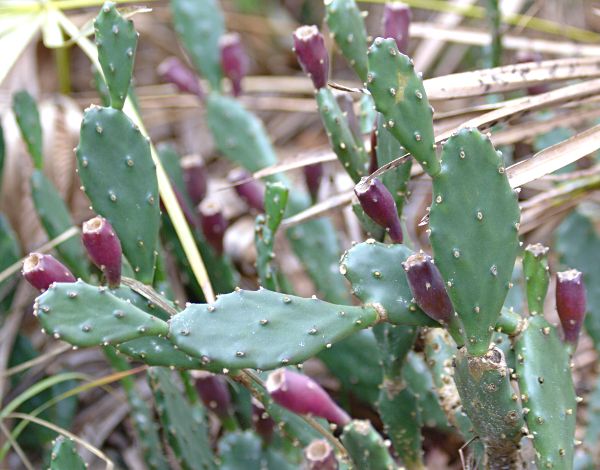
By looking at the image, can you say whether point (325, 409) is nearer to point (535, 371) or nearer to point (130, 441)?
point (535, 371)

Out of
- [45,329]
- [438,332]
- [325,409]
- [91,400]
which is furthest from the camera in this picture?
[91,400]

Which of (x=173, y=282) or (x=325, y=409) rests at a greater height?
(x=173, y=282)

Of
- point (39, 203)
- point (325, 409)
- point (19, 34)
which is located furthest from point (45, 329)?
point (19, 34)

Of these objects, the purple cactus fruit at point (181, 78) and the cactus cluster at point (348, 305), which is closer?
the cactus cluster at point (348, 305)

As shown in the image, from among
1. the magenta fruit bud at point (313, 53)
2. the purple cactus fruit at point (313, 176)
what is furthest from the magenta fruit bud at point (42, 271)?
the purple cactus fruit at point (313, 176)

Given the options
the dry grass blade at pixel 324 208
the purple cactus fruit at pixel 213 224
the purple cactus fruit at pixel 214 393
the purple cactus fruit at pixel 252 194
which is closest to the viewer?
the purple cactus fruit at pixel 214 393

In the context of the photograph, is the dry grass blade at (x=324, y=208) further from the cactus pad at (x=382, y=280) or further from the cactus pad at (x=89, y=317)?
the cactus pad at (x=89, y=317)

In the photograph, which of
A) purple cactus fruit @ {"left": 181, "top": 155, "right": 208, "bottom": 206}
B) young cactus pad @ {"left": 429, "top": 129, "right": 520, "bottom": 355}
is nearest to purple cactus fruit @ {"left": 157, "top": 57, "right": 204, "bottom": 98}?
purple cactus fruit @ {"left": 181, "top": 155, "right": 208, "bottom": 206}
